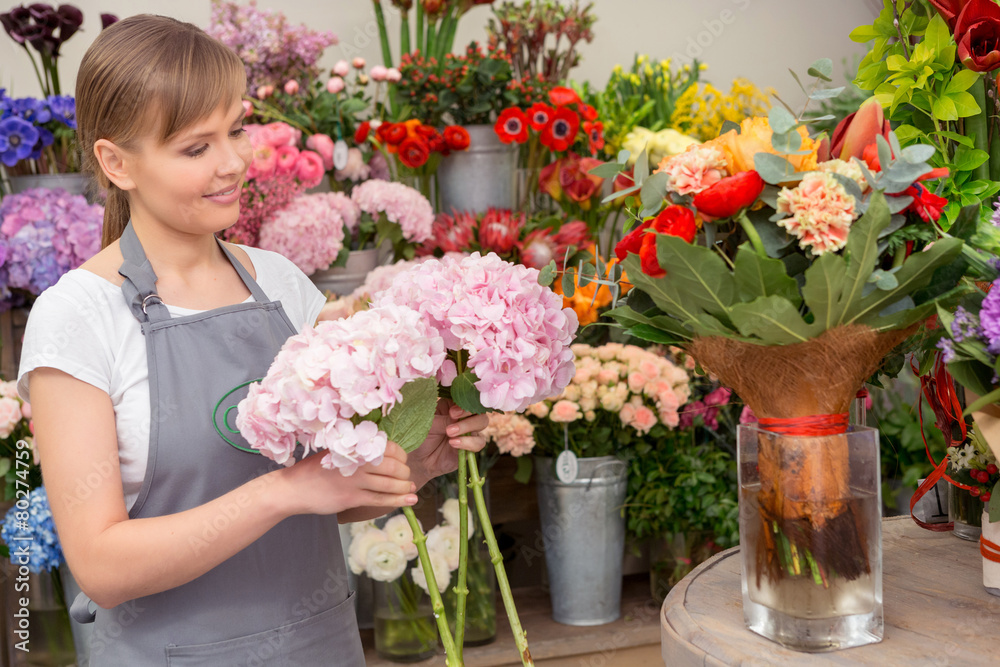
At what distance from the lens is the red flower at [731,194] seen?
79cm

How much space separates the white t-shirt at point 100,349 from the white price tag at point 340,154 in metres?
1.25

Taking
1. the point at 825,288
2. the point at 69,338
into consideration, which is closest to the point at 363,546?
the point at 69,338

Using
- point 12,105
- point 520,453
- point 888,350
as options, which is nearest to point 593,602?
point 520,453

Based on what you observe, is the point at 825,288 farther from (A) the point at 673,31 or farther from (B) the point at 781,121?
(A) the point at 673,31

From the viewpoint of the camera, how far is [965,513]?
114 centimetres

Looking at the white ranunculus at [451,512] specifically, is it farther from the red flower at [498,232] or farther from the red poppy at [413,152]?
the red poppy at [413,152]

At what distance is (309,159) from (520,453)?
88 cm

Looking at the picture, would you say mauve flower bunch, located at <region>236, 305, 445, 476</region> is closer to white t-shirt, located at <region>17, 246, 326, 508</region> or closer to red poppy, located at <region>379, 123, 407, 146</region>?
white t-shirt, located at <region>17, 246, 326, 508</region>

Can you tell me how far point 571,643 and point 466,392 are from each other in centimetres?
155

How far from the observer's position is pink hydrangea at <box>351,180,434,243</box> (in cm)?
219

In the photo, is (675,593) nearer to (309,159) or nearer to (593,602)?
(593,602)

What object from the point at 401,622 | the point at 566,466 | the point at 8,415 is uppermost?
the point at 8,415

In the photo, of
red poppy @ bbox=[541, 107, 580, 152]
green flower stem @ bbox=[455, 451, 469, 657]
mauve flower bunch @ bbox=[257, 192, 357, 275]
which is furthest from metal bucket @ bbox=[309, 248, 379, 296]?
green flower stem @ bbox=[455, 451, 469, 657]

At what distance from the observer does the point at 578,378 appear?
2.20 metres
